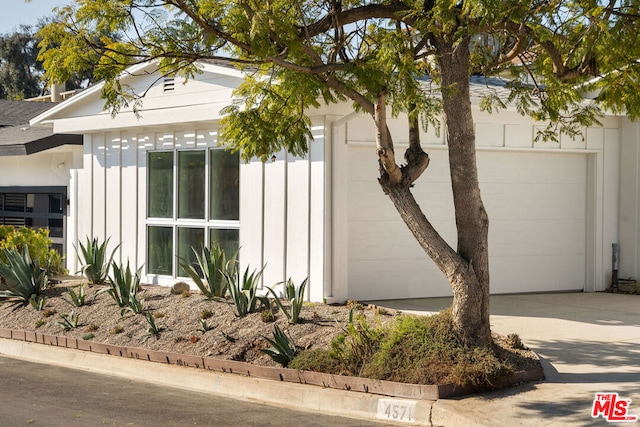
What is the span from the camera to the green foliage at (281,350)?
10148 mm

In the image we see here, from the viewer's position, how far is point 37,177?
2133 cm

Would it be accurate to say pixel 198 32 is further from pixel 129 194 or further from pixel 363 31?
pixel 129 194

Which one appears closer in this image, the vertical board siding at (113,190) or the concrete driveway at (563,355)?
the concrete driveway at (563,355)

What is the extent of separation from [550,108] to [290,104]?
327 cm

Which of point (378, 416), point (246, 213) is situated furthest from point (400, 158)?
point (378, 416)

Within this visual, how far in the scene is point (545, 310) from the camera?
14133 millimetres

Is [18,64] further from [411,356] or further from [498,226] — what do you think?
[411,356]

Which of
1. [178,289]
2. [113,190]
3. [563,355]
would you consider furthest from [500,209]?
[113,190]

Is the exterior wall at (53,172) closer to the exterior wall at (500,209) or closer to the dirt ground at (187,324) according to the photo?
the dirt ground at (187,324)

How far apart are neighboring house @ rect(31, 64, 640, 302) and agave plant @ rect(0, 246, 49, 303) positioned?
2731mm

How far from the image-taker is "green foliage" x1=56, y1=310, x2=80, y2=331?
13.0 m

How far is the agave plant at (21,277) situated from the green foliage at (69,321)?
5.01 feet

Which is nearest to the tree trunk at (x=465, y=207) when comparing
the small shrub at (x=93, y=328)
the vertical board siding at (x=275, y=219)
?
the vertical board siding at (x=275, y=219)

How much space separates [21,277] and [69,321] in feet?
6.04
